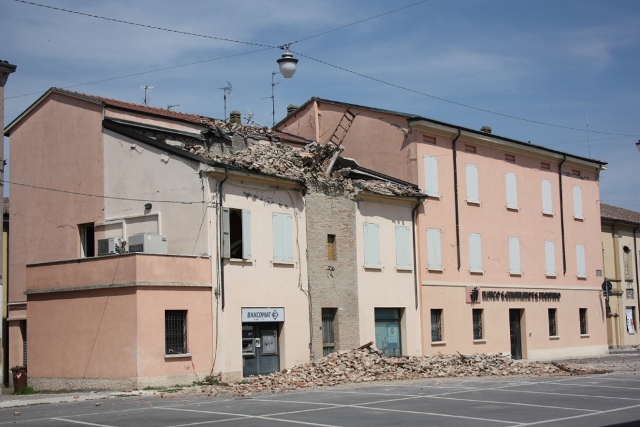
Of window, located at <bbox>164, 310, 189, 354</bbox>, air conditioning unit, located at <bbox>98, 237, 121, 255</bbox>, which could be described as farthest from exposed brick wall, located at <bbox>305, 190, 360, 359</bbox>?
air conditioning unit, located at <bbox>98, 237, 121, 255</bbox>

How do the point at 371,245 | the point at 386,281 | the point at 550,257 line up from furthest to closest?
the point at 550,257, the point at 386,281, the point at 371,245

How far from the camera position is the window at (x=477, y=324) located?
38.2 m

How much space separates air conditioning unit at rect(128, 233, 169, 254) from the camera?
88.0 feet

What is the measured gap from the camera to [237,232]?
28.9 metres

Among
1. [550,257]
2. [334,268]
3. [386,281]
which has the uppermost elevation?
[550,257]

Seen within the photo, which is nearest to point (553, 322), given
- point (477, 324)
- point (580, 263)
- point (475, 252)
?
point (580, 263)

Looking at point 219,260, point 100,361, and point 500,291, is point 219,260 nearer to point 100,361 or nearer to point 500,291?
point 100,361

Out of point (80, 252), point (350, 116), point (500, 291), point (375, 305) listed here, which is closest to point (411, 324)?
point (375, 305)

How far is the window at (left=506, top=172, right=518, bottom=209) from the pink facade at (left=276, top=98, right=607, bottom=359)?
0.06m

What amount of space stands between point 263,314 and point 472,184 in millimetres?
14154

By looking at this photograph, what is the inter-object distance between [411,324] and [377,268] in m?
3.00

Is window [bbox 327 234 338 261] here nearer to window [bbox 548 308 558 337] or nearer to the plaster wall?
the plaster wall

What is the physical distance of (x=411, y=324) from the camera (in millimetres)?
34781

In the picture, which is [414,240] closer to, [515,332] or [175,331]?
[515,332]
